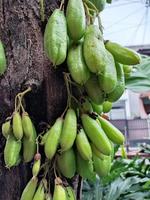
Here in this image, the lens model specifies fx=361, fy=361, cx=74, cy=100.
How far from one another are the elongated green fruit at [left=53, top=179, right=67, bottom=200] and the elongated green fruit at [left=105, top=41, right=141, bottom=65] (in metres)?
0.25

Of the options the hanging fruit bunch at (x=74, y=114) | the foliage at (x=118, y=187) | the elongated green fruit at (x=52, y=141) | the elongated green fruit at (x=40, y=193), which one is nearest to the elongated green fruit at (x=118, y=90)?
the hanging fruit bunch at (x=74, y=114)

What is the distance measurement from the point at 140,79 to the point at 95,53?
590mm

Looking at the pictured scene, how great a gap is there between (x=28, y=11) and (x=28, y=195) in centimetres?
35

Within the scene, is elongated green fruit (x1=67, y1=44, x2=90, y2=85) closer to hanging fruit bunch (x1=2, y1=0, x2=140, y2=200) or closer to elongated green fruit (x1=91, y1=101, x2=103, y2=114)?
hanging fruit bunch (x1=2, y1=0, x2=140, y2=200)

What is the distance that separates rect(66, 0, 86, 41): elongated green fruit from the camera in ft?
2.09

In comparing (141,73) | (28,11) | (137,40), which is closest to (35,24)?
(28,11)

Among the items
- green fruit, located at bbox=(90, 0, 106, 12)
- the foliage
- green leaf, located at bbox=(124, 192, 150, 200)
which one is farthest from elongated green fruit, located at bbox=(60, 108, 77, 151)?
green leaf, located at bbox=(124, 192, 150, 200)

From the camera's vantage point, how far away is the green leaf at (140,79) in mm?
1139

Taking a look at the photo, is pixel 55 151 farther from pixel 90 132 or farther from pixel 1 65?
pixel 1 65

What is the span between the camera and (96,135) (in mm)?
659

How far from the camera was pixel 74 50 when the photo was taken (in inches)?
25.3

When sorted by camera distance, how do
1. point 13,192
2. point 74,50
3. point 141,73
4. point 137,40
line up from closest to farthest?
1. point 74,50
2. point 13,192
3. point 141,73
4. point 137,40

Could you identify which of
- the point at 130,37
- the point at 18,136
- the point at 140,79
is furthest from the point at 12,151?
the point at 130,37

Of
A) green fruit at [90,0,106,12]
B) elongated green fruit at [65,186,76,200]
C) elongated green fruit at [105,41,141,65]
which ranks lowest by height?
elongated green fruit at [65,186,76,200]
